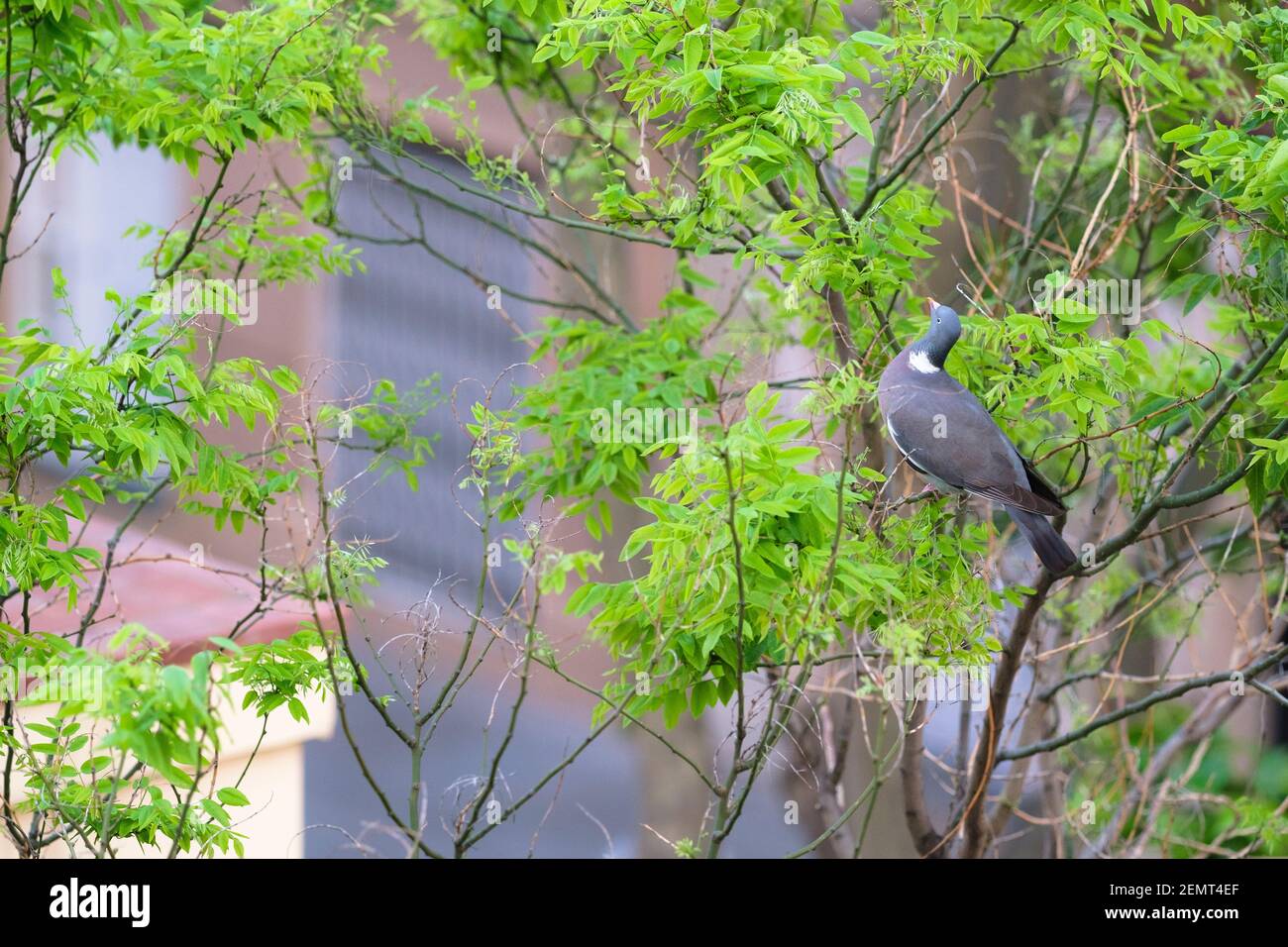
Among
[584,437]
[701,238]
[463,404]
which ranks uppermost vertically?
[463,404]

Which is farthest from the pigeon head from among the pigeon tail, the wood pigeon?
the pigeon tail

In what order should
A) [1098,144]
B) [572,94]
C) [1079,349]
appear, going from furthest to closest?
[572,94] → [1098,144] → [1079,349]

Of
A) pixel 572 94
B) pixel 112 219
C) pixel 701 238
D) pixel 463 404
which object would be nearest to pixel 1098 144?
pixel 572 94

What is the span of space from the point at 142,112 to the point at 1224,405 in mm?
3412

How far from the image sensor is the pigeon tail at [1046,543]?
12.3 feet

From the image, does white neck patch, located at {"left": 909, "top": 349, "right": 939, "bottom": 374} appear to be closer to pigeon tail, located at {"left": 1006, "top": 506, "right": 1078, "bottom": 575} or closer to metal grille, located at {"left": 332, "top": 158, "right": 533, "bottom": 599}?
pigeon tail, located at {"left": 1006, "top": 506, "right": 1078, "bottom": 575}

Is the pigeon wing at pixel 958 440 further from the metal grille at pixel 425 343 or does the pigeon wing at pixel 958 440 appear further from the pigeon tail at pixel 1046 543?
the metal grille at pixel 425 343

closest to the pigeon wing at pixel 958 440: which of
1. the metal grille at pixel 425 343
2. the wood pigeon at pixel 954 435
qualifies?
the wood pigeon at pixel 954 435

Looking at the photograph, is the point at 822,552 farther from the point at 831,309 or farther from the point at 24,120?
the point at 24,120

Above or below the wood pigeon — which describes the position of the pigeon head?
above

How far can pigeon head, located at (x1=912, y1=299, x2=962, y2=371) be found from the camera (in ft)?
12.3

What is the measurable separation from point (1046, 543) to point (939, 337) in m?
0.71

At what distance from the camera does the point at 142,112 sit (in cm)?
393

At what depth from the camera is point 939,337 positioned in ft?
12.4
